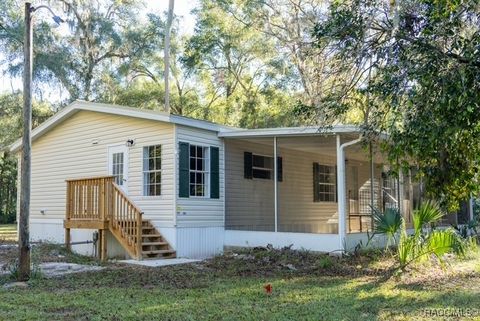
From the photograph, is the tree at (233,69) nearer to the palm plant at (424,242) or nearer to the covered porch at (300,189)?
the covered porch at (300,189)

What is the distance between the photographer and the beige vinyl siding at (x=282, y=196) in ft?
45.4

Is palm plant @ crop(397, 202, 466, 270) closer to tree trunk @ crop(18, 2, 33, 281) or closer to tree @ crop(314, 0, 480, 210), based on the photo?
tree @ crop(314, 0, 480, 210)

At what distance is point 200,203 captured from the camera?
1265 centimetres

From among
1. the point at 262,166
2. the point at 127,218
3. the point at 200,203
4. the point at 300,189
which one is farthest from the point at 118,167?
the point at 300,189

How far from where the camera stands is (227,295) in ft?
24.5

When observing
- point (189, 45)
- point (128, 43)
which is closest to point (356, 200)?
point (189, 45)

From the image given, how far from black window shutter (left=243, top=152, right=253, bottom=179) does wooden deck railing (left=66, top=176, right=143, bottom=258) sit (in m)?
3.71

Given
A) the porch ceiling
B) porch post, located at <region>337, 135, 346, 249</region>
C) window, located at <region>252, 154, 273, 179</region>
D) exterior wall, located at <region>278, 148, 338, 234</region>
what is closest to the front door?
the porch ceiling

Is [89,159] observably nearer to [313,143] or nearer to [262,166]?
[262,166]

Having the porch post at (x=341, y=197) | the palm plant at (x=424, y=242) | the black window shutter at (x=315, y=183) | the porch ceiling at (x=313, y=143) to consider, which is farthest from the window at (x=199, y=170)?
the palm plant at (x=424, y=242)

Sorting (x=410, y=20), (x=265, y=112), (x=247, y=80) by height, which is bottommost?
(x=410, y=20)

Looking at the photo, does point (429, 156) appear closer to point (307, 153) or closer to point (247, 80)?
point (307, 153)

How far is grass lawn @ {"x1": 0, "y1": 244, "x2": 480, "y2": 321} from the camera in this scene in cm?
620

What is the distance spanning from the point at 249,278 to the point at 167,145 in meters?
4.39
